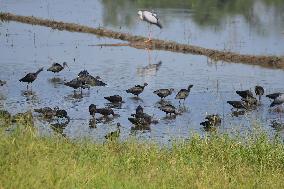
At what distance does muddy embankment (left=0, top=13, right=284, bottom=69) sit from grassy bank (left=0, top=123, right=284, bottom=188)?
35.5ft

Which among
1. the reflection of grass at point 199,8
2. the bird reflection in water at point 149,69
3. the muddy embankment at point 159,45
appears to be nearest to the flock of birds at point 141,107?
the bird reflection in water at point 149,69

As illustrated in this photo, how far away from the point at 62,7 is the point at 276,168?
27.1m

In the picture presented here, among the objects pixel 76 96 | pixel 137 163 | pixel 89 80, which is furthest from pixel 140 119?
pixel 137 163

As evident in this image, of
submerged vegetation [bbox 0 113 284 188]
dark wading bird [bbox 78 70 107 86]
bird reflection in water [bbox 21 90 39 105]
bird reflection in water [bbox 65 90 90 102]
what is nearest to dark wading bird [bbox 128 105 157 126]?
submerged vegetation [bbox 0 113 284 188]

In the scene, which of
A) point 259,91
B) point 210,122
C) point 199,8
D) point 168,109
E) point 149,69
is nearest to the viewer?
point 210,122

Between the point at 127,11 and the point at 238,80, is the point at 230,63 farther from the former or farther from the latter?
the point at 127,11

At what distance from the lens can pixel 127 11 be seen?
107ft

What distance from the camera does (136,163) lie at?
7906 millimetres

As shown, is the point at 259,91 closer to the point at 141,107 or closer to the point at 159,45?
the point at 141,107

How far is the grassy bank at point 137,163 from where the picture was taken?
6266 millimetres

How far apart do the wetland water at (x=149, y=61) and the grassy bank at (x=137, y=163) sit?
1.61 m

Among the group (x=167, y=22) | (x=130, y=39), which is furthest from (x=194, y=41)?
(x=167, y=22)

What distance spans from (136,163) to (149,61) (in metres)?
12.8

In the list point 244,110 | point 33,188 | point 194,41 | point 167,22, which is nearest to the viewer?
point 33,188
